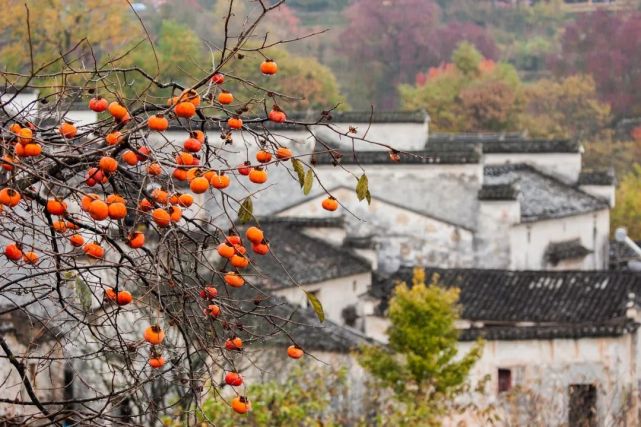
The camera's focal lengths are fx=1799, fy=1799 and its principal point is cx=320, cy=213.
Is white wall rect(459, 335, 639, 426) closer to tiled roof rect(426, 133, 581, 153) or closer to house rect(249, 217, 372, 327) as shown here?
house rect(249, 217, 372, 327)

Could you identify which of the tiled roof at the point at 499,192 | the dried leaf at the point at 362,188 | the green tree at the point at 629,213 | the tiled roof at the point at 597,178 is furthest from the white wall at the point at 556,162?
the dried leaf at the point at 362,188

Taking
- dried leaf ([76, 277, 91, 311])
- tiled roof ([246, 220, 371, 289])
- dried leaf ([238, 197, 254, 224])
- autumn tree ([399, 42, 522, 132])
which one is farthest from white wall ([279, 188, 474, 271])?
dried leaf ([76, 277, 91, 311])

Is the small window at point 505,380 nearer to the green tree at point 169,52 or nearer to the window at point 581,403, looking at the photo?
the window at point 581,403

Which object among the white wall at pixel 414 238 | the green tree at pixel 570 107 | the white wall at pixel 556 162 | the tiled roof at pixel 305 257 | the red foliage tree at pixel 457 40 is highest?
the red foliage tree at pixel 457 40

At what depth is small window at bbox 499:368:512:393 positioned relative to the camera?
24.8 m

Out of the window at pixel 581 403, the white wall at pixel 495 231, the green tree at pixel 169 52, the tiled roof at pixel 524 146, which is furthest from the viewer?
the green tree at pixel 169 52

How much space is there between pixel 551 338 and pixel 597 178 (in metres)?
14.8

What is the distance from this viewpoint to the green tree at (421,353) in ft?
71.4

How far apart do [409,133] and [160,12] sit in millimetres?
40032

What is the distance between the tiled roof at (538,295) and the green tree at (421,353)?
353cm

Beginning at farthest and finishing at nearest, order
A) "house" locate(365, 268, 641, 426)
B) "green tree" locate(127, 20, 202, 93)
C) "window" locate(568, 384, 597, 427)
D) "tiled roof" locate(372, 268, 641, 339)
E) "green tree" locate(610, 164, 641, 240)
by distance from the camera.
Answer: "green tree" locate(127, 20, 202, 93) → "green tree" locate(610, 164, 641, 240) → "tiled roof" locate(372, 268, 641, 339) → "window" locate(568, 384, 597, 427) → "house" locate(365, 268, 641, 426)

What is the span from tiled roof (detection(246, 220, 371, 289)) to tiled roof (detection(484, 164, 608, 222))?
5038 millimetres

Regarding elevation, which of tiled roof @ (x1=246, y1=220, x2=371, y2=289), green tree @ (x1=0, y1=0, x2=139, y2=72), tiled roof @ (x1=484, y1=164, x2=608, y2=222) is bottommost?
tiled roof @ (x1=246, y1=220, x2=371, y2=289)

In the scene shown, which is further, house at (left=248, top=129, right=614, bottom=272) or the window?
house at (left=248, top=129, right=614, bottom=272)
